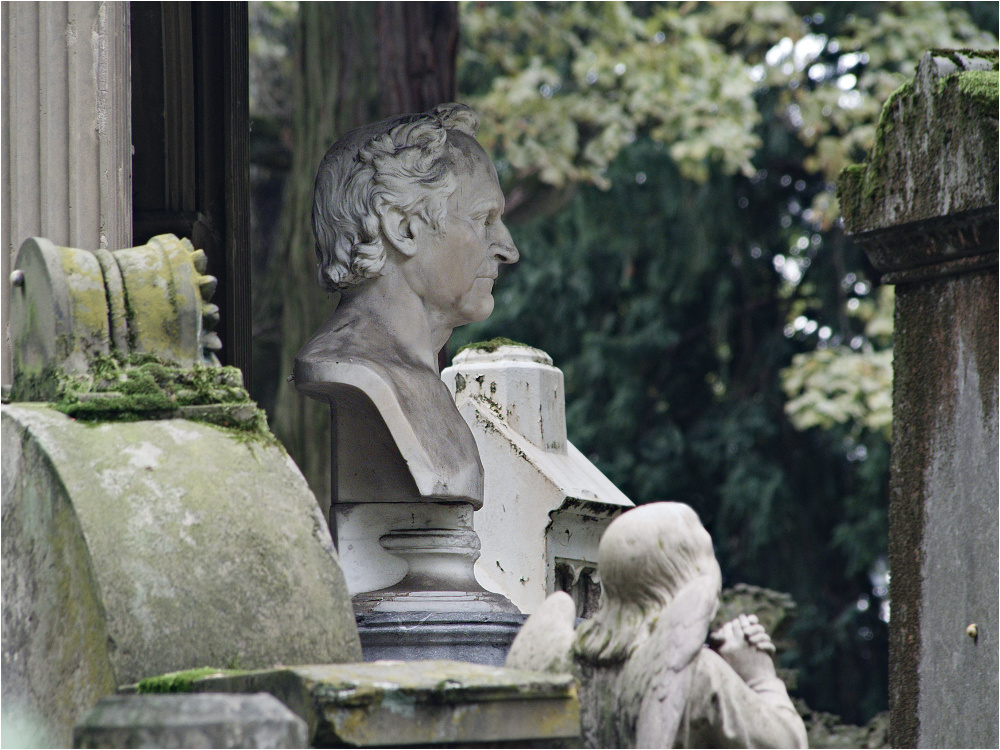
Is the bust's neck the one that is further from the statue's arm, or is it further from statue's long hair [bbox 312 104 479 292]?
the statue's arm

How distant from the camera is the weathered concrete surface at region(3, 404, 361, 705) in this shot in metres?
2.83

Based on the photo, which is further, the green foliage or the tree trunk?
the green foliage

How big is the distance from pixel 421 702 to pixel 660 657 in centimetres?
45

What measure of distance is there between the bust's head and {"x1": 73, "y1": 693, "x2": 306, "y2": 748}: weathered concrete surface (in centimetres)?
210

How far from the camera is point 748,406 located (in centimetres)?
1281

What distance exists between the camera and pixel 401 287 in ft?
14.3

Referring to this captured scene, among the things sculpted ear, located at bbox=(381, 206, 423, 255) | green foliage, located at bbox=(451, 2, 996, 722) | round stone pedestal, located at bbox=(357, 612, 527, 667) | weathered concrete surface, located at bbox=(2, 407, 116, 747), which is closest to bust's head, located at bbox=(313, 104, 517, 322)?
sculpted ear, located at bbox=(381, 206, 423, 255)

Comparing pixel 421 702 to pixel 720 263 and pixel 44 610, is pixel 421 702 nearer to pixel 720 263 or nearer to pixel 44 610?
pixel 44 610

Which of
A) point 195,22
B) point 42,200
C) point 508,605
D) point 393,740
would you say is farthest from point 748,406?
point 393,740

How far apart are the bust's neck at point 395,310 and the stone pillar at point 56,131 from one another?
76cm

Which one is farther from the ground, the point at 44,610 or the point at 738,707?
the point at 44,610

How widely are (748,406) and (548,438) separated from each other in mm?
7989

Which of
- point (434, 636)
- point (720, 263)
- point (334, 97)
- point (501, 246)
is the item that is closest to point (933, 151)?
point (501, 246)

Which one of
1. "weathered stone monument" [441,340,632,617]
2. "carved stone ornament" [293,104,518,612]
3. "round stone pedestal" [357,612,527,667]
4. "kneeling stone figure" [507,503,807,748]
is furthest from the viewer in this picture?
"weathered stone monument" [441,340,632,617]
